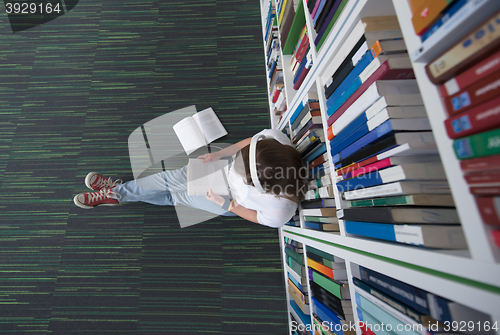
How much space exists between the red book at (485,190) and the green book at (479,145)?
2.3 inches

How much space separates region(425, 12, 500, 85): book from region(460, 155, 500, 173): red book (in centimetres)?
17

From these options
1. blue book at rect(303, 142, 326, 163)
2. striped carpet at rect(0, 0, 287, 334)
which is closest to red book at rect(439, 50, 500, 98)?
blue book at rect(303, 142, 326, 163)

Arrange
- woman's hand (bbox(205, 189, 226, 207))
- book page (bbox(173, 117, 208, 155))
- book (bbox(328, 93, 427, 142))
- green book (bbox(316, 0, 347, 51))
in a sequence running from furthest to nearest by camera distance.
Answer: book page (bbox(173, 117, 208, 155))
woman's hand (bbox(205, 189, 226, 207))
green book (bbox(316, 0, 347, 51))
book (bbox(328, 93, 427, 142))

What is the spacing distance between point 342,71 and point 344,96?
Answer: 10 cm

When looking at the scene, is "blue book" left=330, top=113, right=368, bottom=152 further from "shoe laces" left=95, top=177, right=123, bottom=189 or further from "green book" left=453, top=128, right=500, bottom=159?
"shoe laces" left=95, top=177, right=123, bottom=189

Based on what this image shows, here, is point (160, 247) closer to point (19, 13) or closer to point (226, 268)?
point (226, 268)

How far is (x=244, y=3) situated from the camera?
2.31 meters

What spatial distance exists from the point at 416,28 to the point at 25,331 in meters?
2.82

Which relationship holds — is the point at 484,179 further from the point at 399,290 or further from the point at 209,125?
the point at 209,125

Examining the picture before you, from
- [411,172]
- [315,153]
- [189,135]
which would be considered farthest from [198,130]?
[411,172]

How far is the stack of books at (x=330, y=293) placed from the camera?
0.88 meters

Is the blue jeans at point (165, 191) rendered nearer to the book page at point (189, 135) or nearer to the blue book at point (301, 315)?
the book page at point (189, 135)

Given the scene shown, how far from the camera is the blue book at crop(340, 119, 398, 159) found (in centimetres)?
59

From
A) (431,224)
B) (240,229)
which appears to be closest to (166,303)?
(240,229)
